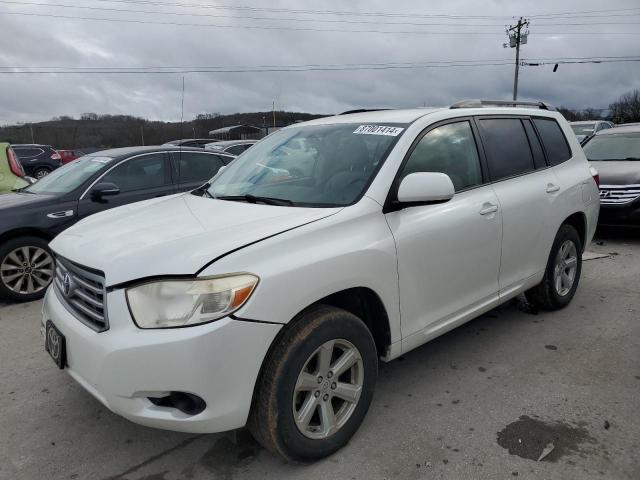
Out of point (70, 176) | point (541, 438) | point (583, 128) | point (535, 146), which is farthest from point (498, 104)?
point (583, 128)

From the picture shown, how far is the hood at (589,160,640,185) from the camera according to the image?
7.02m

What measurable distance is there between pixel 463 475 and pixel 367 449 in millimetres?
483

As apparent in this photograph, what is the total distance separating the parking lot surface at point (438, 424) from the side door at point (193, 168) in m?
2.79

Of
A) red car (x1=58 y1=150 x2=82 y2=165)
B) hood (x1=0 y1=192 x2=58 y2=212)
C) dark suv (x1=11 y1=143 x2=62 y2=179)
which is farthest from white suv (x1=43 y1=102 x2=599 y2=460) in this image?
red car (x1=58 y1=150 x2=82 y2=165)

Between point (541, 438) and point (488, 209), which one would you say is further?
point (488, 209)

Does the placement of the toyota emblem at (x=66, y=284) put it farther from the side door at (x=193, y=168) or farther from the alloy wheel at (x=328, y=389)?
the side door at (x=193, y=168)

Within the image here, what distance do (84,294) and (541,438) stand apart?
2.43 m

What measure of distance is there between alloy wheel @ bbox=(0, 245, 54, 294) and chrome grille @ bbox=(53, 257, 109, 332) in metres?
2.76

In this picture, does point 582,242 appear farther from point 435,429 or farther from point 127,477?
point 127,477

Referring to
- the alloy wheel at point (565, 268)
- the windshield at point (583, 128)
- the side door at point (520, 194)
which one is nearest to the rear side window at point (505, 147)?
A: the side door at point (520, 194)

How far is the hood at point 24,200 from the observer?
523 cm

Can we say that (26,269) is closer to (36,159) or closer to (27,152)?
(36,159)

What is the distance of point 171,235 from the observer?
2408 millimetres

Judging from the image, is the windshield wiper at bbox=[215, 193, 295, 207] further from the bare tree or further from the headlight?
the bare tree
